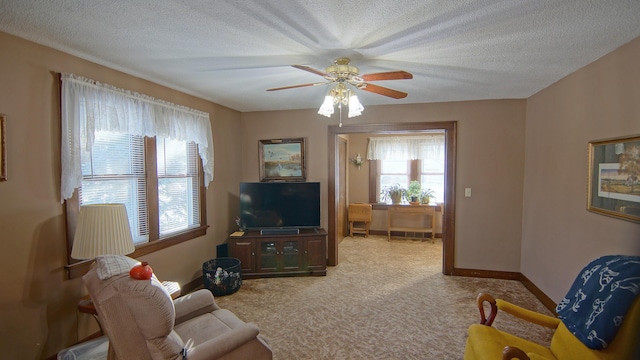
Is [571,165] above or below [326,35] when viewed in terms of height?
below

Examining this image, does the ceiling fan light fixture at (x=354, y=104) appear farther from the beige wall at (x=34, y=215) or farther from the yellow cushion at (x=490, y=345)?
the beige wall at (x=34, y=215)

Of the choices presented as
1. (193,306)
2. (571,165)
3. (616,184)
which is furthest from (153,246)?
(571,165)

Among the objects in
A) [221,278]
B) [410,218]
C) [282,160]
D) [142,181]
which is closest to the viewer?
[142,181]

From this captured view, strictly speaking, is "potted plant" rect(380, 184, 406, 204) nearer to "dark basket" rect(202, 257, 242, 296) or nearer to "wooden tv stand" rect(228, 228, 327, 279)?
"wooden tv stand" rect(228, 228, 327, 279)

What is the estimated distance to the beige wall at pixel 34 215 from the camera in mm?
2010

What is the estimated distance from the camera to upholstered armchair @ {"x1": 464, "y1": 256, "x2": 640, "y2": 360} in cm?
146

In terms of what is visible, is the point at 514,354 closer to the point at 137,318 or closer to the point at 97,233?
the point at 137,318

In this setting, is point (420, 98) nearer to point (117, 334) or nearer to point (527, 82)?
point (527, 82)

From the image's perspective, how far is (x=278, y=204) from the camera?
14.0 feet

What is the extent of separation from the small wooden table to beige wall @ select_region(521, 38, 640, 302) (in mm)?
2245

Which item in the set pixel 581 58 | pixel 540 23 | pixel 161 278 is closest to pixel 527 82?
pixel 581 58

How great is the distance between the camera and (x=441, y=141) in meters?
6.40

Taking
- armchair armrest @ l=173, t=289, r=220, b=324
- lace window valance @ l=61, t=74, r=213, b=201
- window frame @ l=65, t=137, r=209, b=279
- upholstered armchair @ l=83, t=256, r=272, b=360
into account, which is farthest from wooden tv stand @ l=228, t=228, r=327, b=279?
upholstered armchair @ l=83, t=256, r=272, b=360

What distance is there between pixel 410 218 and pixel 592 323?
5.01 metres
